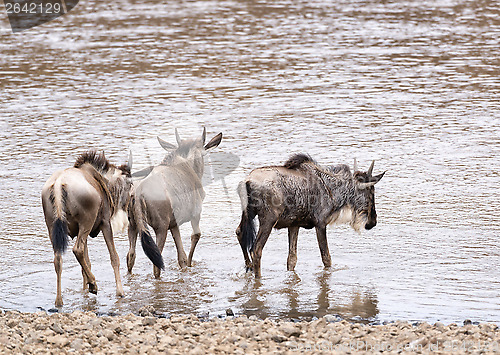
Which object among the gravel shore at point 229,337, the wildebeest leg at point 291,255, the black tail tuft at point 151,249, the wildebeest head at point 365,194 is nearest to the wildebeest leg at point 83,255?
the black tail tuft at point 151,249

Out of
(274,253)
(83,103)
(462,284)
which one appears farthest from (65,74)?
(462,284)

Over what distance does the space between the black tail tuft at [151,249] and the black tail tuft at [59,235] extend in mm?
933

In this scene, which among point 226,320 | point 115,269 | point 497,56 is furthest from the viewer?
point 497,56

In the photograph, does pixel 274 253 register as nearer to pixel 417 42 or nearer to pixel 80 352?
pixel 80 352

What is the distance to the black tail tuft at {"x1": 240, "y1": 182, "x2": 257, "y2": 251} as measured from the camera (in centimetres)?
934

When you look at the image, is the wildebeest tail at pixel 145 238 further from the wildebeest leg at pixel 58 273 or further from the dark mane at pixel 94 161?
the wildebeest leg at pixel 58 273

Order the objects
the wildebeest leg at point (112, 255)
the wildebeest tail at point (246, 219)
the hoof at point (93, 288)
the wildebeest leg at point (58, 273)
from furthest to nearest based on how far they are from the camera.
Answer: the wildebeest tail at point (246, 219), the wildebeest leg at point (112, 255), the hoof at point (93, 288), the wildebeest leg at point (58, 273)

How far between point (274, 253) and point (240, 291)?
1.32 meters

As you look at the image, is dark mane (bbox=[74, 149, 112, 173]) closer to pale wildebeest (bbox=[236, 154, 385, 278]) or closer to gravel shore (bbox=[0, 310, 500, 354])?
pale wildebeest (bbox=[236, 154, 385, 278])

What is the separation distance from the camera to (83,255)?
28.5 ft

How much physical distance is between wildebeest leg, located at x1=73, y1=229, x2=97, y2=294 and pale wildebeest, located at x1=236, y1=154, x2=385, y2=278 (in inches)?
64.9

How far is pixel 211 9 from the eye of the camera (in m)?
27.7

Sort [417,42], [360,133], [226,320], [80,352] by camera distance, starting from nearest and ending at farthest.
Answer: [80,352]
[226,320]
[360,133]
[417,42]

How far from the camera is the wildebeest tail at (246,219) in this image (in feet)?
30.4
